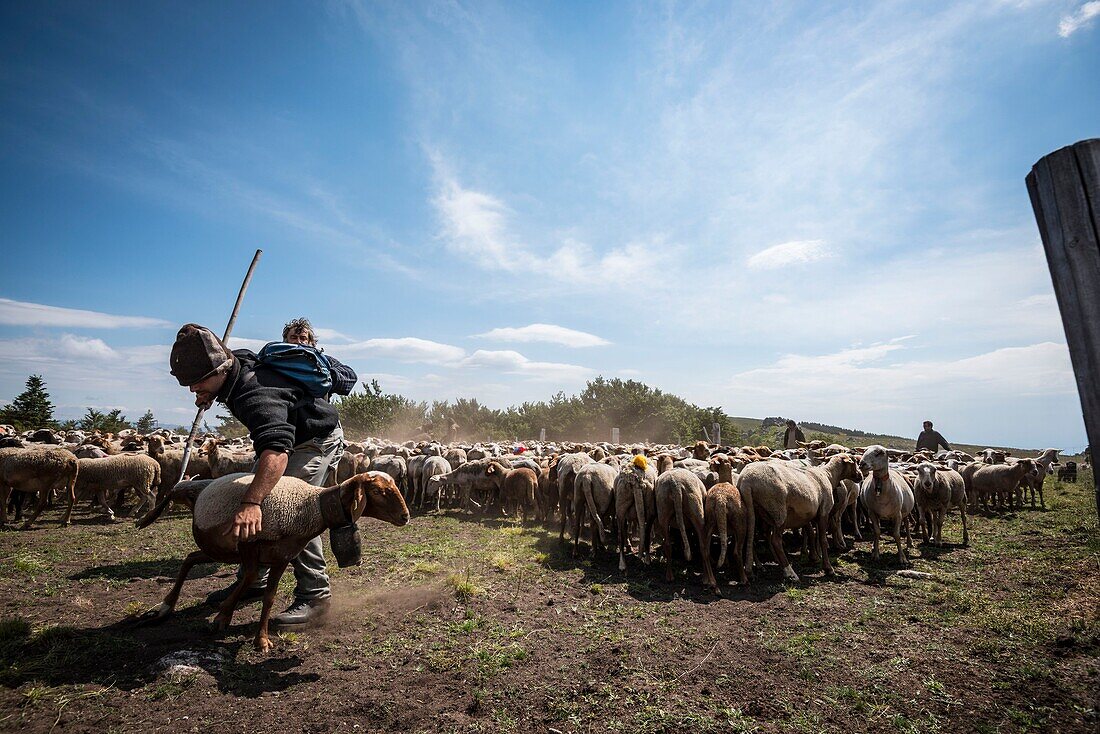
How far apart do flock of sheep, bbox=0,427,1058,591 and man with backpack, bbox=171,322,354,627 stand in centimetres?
431

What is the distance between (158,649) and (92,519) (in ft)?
32.6

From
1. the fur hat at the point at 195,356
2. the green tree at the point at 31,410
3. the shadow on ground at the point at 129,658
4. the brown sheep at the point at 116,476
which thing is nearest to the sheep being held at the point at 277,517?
the shadow on ground at the point at 129,658

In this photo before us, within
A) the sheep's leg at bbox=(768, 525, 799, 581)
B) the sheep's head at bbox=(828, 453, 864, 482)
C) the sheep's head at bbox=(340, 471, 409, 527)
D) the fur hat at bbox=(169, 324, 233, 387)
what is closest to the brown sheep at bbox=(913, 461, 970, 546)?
the sheep's head at bbox=(828, 453, 864, 482)

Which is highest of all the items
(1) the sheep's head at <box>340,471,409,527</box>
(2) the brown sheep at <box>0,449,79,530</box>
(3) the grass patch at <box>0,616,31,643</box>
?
(1) the sheep's head at <box>340,471,409,527</box>

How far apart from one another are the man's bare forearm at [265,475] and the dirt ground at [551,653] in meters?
1.60

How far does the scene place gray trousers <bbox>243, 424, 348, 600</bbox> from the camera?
4.97m

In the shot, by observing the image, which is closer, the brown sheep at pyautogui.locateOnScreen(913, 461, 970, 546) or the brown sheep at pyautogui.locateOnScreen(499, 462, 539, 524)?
the brown sheep at pyautogui.locateOnScreen(913, 461, 970, 546)

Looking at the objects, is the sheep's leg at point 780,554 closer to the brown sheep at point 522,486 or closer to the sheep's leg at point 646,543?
the sheep's leg at point 646,543

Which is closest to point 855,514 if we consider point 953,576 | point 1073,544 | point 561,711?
point 953,576

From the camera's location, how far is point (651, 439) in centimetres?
5775

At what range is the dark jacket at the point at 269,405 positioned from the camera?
3783 mm

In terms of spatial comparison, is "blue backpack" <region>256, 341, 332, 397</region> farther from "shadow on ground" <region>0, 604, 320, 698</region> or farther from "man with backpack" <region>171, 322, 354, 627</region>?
"shadow on ground" <region>0, 604, 320, 698</region>

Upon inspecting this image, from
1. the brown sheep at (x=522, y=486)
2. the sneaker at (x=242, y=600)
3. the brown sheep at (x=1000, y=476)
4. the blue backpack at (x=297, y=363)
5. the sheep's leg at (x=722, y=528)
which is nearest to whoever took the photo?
the blue backpack at (x=297, y=363)

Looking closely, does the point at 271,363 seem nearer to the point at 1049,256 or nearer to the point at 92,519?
the point at 1049,256
